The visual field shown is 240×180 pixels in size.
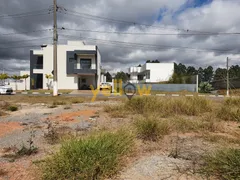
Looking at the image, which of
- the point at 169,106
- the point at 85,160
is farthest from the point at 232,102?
the point at 85,160

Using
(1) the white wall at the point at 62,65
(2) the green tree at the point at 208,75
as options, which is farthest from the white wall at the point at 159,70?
(1) the white wall at the point at 62,65

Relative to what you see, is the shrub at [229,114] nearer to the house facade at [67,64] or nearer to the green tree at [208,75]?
the house facade at [67,64]

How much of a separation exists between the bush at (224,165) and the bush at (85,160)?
128cm

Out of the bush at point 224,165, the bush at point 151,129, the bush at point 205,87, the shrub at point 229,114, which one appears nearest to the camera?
the bush at point 224,165

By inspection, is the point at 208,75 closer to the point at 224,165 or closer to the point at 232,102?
the point at 232,102

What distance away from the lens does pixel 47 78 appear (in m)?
32.9

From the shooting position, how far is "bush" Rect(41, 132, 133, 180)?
234 cm

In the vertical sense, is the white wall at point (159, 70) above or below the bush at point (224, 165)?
above

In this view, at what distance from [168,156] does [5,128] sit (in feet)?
15.8

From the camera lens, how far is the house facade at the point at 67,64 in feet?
107

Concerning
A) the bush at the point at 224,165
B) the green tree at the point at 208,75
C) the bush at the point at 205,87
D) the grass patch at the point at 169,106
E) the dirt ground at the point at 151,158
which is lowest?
the dirt ground at the point at 151,158

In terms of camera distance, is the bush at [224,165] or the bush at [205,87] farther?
the bush at [205,87]

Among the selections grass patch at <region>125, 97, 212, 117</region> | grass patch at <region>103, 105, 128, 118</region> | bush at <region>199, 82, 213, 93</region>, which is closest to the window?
bush at <region>199, 82, 213, 93</region>

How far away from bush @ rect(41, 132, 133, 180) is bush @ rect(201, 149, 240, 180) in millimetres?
1279
